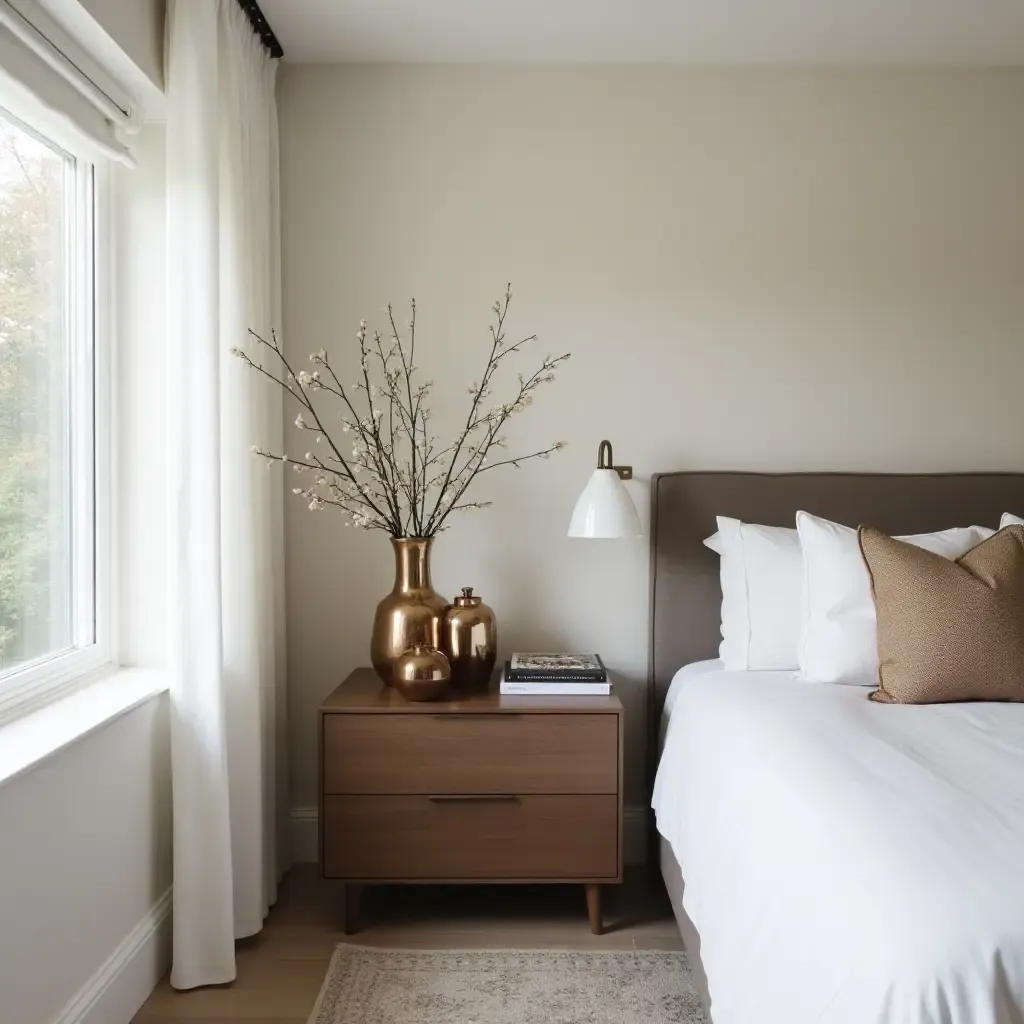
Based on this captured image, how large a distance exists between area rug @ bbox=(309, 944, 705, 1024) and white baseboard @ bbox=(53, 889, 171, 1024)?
0.40m

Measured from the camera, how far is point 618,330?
2941 mm

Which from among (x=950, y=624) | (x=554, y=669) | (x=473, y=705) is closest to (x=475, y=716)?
(x=473, y=705)

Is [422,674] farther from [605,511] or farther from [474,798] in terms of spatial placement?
[605,511]

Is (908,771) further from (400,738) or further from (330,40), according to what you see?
(330,40)

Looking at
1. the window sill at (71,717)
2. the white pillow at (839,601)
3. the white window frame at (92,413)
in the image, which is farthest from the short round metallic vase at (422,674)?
the white pillow at (839,601)

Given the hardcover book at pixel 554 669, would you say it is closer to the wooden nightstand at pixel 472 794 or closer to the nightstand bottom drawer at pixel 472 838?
the wooden nightstand at pixel 472 794

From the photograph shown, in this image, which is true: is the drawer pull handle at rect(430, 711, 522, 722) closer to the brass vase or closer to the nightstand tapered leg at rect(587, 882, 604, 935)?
the brass vase

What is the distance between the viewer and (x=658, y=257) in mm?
2939

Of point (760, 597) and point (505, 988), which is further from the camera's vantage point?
point (760, 597)

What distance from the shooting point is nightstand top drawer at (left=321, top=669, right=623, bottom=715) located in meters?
2.47

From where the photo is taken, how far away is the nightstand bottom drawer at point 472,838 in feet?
8.18

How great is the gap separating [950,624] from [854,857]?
39.3 inches

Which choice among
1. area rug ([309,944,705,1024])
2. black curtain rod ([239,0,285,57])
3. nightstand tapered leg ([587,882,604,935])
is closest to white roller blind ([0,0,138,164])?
black curtain rod ([239,0,285,57])

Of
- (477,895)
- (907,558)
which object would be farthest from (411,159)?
(477,895)
